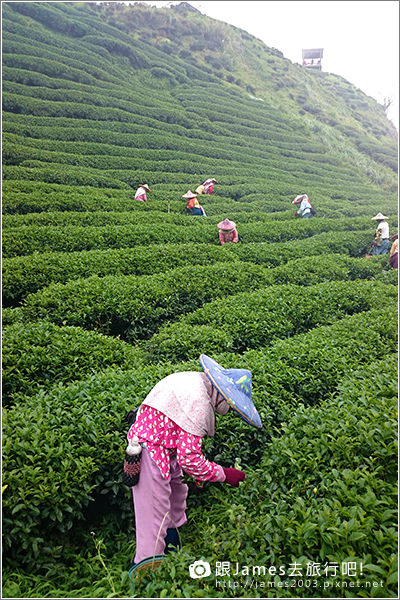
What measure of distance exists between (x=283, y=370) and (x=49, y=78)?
25.6 metres

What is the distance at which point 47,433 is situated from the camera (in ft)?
10.0

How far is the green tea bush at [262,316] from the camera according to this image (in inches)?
209

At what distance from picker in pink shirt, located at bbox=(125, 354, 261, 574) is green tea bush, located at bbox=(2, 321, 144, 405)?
1870mm

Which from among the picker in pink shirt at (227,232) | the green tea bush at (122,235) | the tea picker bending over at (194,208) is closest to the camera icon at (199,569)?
the green tea bush at (122,235)

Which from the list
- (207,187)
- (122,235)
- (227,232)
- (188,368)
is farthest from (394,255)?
(207,187)

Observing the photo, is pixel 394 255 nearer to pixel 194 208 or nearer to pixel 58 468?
pixel 194 208

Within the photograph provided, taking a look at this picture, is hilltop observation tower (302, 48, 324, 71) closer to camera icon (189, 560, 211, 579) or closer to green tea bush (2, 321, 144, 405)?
green tea bush (2, 321, 144, 405)

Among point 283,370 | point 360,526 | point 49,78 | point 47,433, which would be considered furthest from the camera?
point 49,78

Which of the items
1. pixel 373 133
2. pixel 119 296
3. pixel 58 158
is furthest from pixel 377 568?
pixel 373 133

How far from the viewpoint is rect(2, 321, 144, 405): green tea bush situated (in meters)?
4.21

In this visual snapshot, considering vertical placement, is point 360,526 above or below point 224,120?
below

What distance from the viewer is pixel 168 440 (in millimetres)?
2592

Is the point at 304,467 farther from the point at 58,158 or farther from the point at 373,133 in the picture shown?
the point at 373,133

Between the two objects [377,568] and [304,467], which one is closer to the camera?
[377,568]
